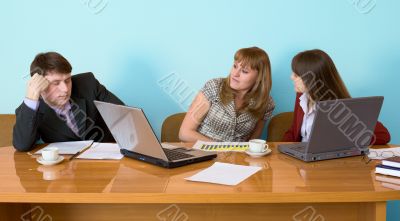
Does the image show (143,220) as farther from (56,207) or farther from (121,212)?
(56,207)

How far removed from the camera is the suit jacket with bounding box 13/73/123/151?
184 cm

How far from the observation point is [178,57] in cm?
270

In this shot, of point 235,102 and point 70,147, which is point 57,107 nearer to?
point 70,147

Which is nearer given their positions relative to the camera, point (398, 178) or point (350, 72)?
point (398, 178)

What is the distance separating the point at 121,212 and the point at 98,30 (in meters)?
1.40

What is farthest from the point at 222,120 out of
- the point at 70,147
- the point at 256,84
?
the point at 70,147

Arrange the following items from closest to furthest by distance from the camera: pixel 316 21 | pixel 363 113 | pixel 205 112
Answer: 1. pixel 363 113
2. pixel 205 112
3. pixel 316 21

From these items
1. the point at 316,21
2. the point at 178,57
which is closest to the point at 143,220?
the point at 178,57

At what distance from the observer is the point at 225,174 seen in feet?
4.87

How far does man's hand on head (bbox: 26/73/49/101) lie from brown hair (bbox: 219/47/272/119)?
0.95m

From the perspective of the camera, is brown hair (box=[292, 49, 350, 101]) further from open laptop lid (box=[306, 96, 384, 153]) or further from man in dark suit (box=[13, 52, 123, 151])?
man in dark suit (box=[13, 52, 123, 151])

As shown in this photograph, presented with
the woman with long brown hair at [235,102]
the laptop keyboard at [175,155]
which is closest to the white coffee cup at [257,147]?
the laptop keyboard at [175,155]

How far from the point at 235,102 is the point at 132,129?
3.13 feet

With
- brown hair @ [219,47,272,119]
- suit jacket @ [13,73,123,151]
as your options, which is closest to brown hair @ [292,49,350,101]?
A: brown hair @ [219,47,272,119]
